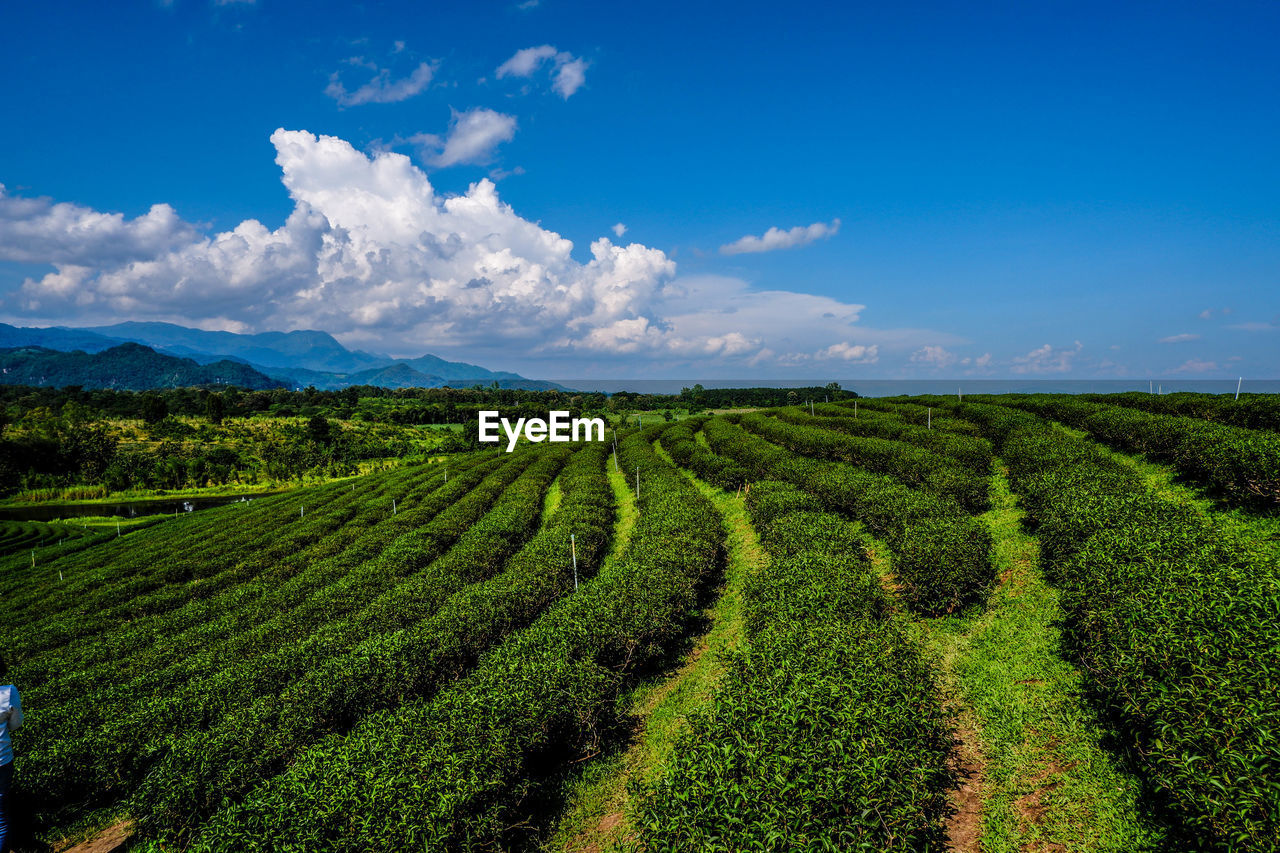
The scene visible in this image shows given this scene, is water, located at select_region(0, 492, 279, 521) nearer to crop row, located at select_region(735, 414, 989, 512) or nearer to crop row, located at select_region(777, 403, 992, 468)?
crop row, located at select_region(735, 414, 989, 512)

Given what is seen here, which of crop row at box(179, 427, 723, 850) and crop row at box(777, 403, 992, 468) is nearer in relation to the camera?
crop row at box(179, 427, 723, 850)

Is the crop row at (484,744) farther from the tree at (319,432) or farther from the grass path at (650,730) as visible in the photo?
the tree at (319,432)

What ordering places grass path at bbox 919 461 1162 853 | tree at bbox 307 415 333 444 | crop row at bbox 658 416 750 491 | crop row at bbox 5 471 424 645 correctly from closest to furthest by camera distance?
grass path at bbox 919 461 1162 853
crop row at bbox 5 471 424 645
crop row at bbox 658 416 750 491
tree at bbox 307 415 333 444

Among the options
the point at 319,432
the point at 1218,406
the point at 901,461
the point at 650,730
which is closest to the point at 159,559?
the point at 650,730

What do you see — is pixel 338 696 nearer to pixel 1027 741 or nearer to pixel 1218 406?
pixel 1027 741

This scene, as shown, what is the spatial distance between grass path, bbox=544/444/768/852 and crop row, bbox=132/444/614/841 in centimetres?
547

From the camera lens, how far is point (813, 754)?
6.75 metres

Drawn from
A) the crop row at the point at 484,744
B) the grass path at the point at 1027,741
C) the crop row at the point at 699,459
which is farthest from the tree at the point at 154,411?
the grass path at the point at 1027,741

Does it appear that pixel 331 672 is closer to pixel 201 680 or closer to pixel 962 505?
pixel 201 680

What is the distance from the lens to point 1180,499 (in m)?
15.8

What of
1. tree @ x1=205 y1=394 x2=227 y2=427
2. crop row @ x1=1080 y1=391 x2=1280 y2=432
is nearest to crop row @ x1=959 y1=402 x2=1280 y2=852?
crop row @ x1=1080 y1=391 x2=1280 y2=432

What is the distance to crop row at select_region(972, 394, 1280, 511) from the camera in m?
13.4

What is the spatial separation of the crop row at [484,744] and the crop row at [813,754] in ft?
9.40

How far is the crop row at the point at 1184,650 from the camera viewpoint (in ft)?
19.0
